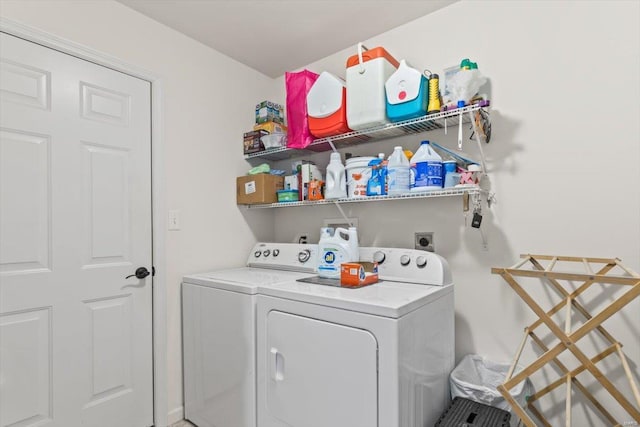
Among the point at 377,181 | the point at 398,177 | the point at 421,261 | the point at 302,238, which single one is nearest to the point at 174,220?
the point at 302,238

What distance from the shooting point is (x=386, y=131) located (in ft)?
6.72

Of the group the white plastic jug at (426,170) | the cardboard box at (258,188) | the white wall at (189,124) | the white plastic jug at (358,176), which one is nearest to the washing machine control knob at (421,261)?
the white plastic jug at (426,170)

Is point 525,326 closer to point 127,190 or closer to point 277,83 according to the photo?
point 127,190

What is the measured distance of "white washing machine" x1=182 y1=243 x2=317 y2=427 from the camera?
173 centimetres

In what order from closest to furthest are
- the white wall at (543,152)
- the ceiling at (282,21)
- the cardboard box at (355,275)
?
the white wall at (543,152) < the cardboard box at (355,275) < the ceiling at (282,21)

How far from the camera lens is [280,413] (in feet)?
5.18

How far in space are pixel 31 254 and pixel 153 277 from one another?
24.1 inches

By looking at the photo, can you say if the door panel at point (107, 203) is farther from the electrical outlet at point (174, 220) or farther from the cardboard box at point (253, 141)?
the cardboard box at point (253, 141)

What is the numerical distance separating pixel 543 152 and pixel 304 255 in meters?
1.47

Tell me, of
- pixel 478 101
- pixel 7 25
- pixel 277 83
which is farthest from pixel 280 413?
pixel 277 83

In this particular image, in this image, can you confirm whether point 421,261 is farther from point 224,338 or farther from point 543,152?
point 224,338

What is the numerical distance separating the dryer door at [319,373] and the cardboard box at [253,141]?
136 cm

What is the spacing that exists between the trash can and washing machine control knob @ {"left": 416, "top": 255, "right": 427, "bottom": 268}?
22.1 inches

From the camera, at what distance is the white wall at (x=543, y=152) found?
1.53 metres
